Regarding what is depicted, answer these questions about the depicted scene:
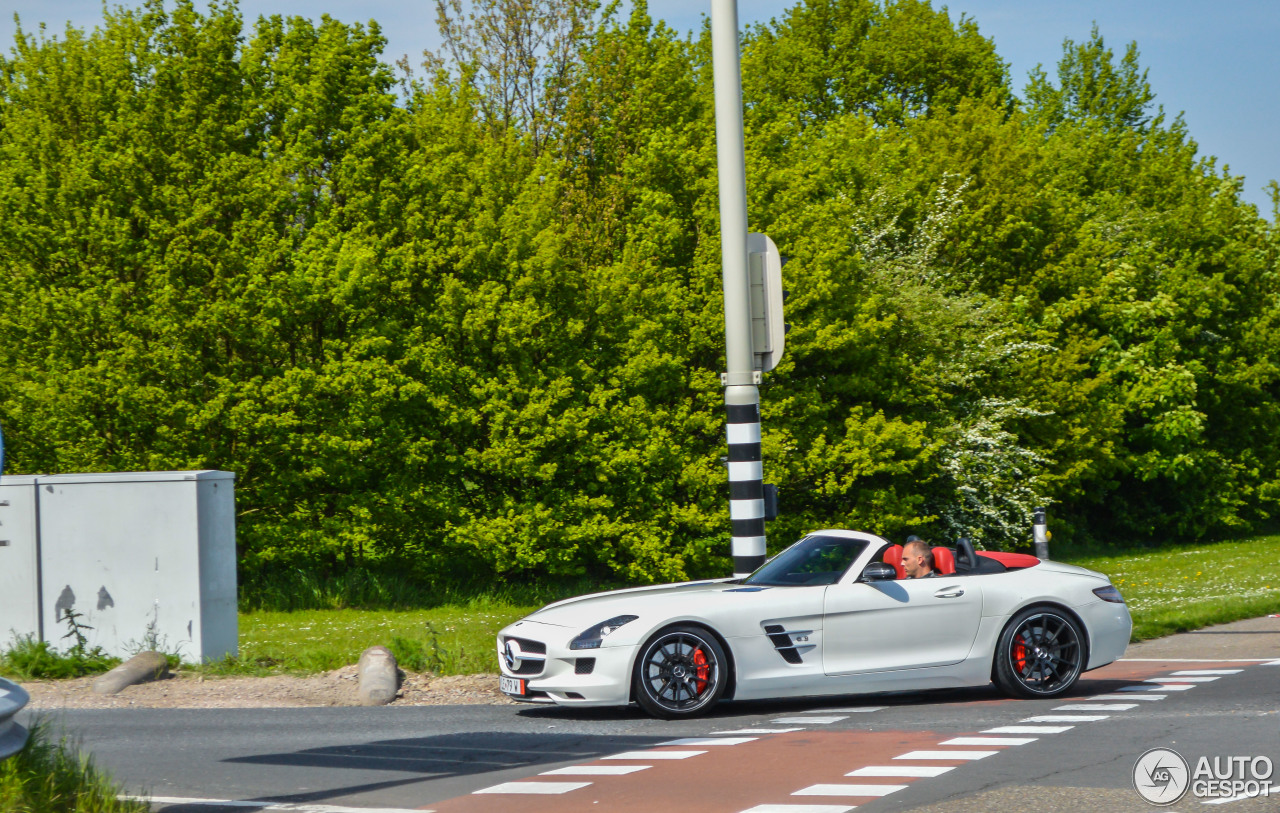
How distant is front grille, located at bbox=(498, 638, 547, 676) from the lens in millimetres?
9344

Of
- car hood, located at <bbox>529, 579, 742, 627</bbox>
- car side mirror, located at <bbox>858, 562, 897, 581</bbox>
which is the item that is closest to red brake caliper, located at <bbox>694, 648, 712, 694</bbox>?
car hood, located at <bbox>529, 579, 742, 627</bbox>

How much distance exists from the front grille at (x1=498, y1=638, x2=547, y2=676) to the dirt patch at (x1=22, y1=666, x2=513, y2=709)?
106 cm

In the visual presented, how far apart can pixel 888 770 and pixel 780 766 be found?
23.8 inches

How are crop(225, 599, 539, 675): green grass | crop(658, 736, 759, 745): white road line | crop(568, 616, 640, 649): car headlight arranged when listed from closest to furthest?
crop(658, 736, 759, 745): white road line, crop(568, 616, 640, 649): car headlight, crop(225, 599, 539, 675): green grass

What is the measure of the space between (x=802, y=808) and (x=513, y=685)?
367cm

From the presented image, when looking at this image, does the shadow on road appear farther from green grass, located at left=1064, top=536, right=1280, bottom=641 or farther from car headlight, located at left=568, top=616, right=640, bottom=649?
green grass, located at left=1064, top=536, right=1280, bottom=641

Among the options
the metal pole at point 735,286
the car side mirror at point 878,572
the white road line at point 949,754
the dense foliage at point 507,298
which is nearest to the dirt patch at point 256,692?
the metal pole at point 735,286

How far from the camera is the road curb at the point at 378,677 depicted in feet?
34.4

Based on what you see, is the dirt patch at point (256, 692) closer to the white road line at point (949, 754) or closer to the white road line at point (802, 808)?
the white road line at point (949, 754)

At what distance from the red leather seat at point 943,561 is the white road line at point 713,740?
2492mm

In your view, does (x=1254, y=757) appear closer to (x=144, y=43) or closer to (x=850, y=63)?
(x=144, y=43)

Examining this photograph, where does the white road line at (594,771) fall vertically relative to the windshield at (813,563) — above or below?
below

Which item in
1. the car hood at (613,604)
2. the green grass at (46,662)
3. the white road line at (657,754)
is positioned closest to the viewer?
the white road line at (657,754)

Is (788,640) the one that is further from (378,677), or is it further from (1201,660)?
(1201,660)
